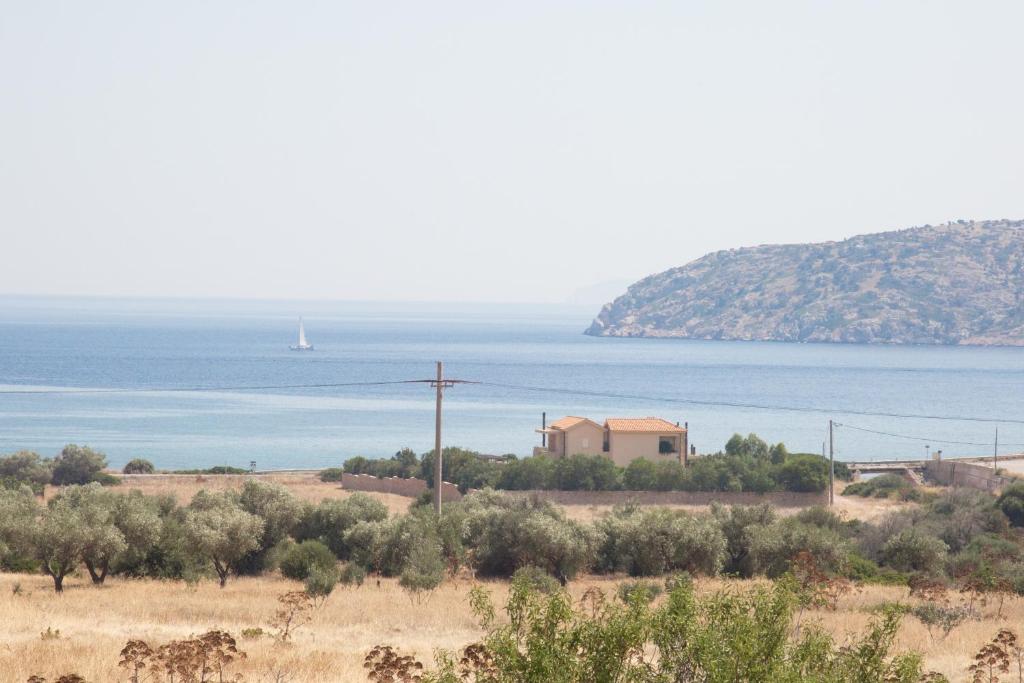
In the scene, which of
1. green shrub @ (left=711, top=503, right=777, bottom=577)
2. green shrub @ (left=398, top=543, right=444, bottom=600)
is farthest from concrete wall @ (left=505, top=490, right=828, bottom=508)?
green shrub @ (left=398, top=543, right=444, bottom=600)

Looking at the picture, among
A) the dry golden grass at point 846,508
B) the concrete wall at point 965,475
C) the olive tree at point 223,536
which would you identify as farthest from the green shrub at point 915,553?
the concrete wall at point 965,475

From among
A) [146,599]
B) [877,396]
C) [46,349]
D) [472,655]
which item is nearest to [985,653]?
[472,655]

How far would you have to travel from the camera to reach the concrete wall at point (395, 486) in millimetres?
46625

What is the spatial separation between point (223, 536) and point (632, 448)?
1154 inches

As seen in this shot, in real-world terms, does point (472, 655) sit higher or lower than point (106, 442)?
higher

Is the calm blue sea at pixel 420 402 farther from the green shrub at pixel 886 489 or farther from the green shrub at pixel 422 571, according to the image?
the green shrub at pixel 422 571

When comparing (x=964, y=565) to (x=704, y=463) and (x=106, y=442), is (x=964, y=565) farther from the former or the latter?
(x=106, y=442)

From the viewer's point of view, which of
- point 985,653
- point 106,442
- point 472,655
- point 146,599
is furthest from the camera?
point 106,442

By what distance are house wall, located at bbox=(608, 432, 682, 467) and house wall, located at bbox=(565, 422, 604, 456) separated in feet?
1.86

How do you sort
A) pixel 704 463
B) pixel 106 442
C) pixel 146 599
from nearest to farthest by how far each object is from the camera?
pixel 146 599, pixel 704 463, pixel 106 442

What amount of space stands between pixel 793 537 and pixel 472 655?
17807 mm

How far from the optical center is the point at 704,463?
48188 millimetres

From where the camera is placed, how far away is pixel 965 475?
54.3 metres

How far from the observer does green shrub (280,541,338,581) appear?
2641cm
